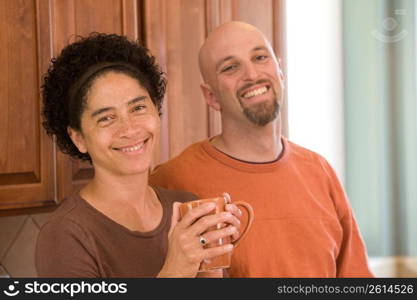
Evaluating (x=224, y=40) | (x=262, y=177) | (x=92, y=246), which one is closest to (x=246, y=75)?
(x=224, y=40)

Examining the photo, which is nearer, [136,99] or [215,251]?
[215,251]

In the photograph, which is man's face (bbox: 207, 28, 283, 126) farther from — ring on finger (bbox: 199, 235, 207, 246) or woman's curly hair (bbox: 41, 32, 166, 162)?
ring on finger (bbox: 199, 235, 207, 246)

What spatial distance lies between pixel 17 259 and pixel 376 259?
160 cm

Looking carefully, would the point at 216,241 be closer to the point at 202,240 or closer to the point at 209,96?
the point at 202,240

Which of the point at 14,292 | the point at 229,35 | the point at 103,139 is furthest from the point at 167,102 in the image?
the point at 14,292

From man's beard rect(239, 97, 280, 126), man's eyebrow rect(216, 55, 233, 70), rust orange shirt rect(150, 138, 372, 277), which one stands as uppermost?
man's eyebrow rect(216, 55, 233, 70)

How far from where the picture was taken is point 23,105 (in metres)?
1.36

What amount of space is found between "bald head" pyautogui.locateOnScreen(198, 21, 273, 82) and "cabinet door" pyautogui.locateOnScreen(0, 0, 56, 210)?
1.38ft

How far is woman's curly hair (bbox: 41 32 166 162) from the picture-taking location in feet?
3.89

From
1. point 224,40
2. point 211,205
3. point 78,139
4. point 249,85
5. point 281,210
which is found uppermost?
point 224,40

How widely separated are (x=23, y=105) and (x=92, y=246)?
1.45ft

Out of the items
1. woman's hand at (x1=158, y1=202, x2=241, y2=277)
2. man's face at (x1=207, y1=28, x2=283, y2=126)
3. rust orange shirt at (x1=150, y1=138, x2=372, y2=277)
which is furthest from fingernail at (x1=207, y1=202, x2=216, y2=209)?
man's face at (x1=207, y1=28, x2=283, y2=126)

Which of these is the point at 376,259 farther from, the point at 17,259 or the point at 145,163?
the point at 145,163

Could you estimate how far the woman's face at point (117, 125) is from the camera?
1.16 metres
